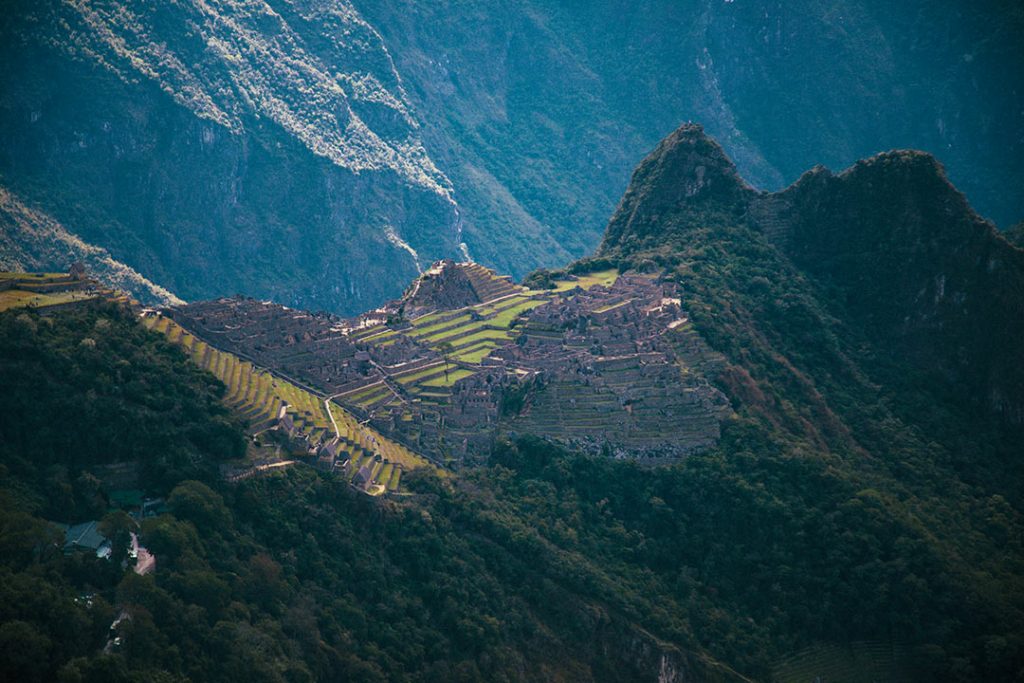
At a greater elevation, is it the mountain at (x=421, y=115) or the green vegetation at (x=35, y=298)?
the mountain at (x=421, y=115)

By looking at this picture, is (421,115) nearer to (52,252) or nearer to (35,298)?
(52,252)

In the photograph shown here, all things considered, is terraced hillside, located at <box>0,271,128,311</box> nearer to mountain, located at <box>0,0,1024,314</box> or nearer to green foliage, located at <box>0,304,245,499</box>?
green foliage, located at <box>0,304,245,499</box>

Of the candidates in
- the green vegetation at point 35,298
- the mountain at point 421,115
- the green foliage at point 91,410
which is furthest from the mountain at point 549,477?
the mountain at point 421,115

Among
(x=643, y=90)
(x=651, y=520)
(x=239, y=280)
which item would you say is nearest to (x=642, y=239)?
(x=651, y=520)

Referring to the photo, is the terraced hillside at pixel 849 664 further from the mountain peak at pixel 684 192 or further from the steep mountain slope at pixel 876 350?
the mountain peak at pixel 684 192

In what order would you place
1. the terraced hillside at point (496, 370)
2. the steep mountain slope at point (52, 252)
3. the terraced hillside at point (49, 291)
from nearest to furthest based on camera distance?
the terraced hillside at point (49, 291)
the terraced hillside at point (496, 370)
the steep mountain slope at point (52, 252)
